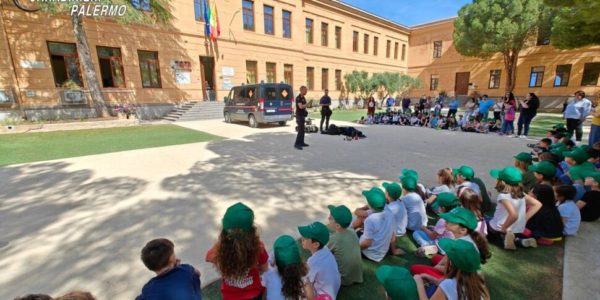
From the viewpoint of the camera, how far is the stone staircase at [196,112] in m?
17.4

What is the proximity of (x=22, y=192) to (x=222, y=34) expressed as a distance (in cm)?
1812

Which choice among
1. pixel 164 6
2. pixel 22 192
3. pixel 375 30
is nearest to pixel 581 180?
Answer: pixel 22 192

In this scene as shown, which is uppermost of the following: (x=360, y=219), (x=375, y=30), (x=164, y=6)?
(x=375, y=30)

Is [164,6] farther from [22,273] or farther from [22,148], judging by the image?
[22,273]

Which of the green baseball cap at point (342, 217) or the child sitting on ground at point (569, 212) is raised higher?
the green baseball cap at point (342, 217)

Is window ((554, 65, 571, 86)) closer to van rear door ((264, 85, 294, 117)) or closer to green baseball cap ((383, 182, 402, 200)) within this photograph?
van rear door ((264, 85, 294, 117))

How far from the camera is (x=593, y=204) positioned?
3576mm

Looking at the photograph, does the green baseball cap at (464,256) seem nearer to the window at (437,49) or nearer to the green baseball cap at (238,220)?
the green baseball cap at (238,220)

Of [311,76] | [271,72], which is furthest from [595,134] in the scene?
[311,76]

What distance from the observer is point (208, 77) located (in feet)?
69.4

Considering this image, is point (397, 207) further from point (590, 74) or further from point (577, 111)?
point (590, 74)

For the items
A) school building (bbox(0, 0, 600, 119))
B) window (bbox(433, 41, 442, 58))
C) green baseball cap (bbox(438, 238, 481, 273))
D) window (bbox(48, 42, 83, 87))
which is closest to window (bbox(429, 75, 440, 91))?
school building (bbox(0, 0, 600, 119))

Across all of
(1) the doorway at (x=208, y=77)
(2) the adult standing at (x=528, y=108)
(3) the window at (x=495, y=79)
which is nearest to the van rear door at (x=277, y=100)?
(1) the doorway at (x=208, y=77)

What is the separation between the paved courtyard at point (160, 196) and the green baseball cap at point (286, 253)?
3.56 ft
